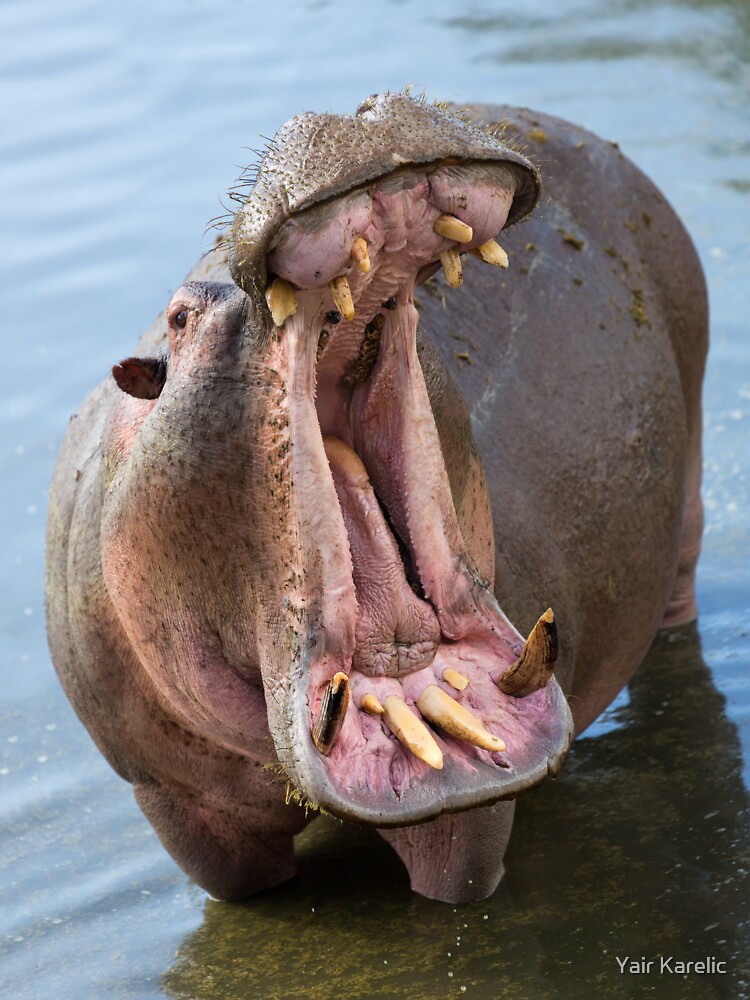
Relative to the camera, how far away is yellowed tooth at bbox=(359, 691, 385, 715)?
3.79 m

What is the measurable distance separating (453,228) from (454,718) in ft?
3.45

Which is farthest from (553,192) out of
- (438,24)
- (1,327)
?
(438,24)

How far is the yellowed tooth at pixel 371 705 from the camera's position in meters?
3.79

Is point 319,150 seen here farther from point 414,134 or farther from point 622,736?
point 622,736

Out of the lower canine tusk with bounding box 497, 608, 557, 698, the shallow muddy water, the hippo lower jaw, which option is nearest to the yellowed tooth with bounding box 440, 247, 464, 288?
the hippo lower jaw

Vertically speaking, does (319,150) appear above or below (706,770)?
above

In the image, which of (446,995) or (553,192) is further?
(553,192)

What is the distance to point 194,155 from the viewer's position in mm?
12602

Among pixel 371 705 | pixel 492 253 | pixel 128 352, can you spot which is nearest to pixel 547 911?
pixel 371 705

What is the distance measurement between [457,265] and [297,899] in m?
2.16

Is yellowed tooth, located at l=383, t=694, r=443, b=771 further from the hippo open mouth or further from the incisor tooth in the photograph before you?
the incisor tooth

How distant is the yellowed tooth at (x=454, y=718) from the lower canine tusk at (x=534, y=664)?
116mm

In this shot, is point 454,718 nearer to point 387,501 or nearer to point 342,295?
point 387,501

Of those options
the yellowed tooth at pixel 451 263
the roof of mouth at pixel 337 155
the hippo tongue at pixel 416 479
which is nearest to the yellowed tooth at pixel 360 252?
the roof of mouth at pixel 337 155
